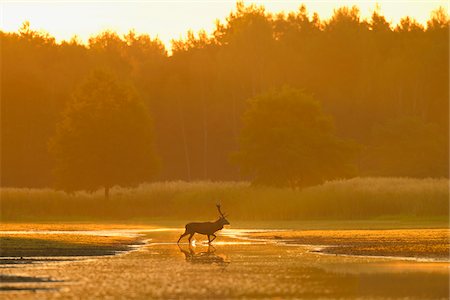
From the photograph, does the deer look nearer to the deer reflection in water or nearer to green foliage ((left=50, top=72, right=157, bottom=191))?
the deer reflection in water

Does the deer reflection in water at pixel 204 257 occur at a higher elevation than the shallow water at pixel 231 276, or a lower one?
higher

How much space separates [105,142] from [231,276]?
204 ft

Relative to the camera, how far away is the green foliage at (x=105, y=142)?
9050cm

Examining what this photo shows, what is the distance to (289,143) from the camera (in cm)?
8556

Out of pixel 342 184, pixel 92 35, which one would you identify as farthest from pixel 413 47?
pixel 342 184

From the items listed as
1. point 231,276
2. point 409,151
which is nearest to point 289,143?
point 409,151

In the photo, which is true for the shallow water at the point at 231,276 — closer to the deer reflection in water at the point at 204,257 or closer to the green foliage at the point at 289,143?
the deer reflection in water at the point at 204,257

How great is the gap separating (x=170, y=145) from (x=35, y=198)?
142 ft

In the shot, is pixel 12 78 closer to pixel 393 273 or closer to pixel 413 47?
pixel 413 47

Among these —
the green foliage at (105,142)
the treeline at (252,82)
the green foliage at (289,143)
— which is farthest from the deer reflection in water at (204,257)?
the treeline at (252,82)

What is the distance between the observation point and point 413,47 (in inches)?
5305

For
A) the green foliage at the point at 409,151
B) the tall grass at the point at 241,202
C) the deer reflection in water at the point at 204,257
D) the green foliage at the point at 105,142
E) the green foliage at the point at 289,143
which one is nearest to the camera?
the deer reflection in water at the point at 204,257

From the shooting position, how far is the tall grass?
2859 inches

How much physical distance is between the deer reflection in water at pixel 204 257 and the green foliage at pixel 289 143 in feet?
144
